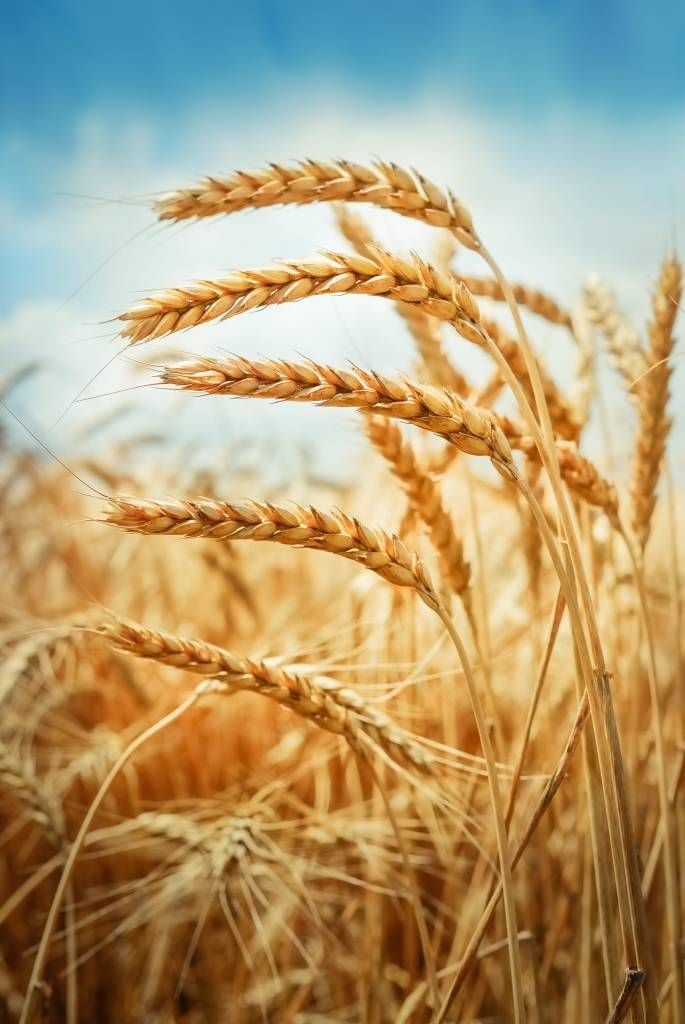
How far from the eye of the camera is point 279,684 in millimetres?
708

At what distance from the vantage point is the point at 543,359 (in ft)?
3.66

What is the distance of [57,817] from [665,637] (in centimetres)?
151

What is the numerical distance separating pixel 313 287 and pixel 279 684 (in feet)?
1.07

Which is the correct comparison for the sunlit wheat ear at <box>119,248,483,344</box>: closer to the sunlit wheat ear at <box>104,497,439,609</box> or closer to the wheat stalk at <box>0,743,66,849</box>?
the sunlit wheat ear at <box>104,497,439,609</box>

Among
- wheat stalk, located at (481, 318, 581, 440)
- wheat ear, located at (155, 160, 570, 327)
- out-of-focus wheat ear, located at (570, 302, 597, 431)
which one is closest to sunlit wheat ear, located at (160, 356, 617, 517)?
wheat ear, located at (155, 160, 570, 327)

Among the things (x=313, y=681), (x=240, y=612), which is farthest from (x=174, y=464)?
(x=313, y=681)

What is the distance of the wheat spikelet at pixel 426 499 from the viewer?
31.5 inches

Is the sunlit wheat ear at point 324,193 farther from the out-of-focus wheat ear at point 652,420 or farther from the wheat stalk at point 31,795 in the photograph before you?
the wheat stalk at point 31,795

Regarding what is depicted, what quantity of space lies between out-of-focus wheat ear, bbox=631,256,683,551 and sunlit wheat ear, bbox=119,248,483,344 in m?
0.35

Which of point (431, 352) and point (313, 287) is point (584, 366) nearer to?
point (431, 352)

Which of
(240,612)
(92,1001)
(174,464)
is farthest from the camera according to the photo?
(174,464)

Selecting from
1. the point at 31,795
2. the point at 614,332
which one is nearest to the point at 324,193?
the point at 614,332

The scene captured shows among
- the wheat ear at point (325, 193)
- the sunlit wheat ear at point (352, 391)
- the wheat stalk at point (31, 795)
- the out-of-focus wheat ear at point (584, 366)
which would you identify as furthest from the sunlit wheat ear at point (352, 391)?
the wheat stalk at point (31, 795)

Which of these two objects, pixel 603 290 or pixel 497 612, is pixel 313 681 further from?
pixel 497 612
